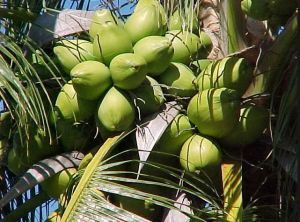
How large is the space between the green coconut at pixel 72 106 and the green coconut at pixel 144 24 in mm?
278

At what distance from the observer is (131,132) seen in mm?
3256

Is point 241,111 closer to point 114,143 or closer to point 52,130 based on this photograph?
point 114,143

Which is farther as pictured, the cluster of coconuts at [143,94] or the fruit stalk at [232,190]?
the cluster of coconuts at [143,94]

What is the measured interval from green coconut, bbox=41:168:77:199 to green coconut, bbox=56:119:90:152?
0.10 metres

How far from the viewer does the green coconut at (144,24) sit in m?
3.37

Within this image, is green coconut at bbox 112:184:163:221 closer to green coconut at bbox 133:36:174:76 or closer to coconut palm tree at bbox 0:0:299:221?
coconut palm tree at bbox 0:0:299:221

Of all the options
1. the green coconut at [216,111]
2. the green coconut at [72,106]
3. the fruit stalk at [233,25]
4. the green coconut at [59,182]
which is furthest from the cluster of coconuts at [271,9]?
the green coconut at [59,182]

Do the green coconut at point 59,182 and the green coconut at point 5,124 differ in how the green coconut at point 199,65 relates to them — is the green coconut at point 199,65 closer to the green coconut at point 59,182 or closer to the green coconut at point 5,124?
the green coconut at point 59,182

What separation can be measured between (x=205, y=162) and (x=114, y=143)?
30 centimetres

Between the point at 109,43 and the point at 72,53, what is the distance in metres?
0.16

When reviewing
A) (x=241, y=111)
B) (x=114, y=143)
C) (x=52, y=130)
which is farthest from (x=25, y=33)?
(x=241, y=111)

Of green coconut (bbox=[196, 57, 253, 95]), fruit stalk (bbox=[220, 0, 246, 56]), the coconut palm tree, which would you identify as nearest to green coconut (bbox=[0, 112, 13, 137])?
the coconut palm tree

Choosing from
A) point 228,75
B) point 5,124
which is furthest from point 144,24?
point 5,124

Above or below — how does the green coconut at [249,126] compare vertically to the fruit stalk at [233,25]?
below
